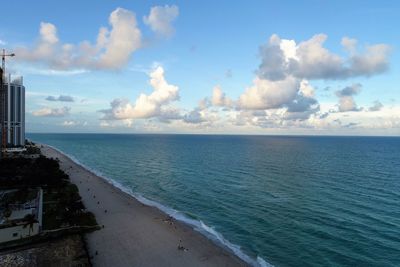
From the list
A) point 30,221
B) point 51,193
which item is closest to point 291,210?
point 30,221

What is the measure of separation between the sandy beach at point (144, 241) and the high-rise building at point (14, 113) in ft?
400

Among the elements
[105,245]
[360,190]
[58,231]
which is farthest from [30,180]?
[360,190]

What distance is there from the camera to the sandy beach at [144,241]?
123 ft

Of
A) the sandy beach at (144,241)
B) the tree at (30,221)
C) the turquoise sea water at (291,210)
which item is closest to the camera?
the sandy beach at (144,241)

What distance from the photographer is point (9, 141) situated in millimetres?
161000

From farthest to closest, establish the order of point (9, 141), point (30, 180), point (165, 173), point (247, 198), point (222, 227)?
1. point (9, 141)
2. point (165, 173)
3. point (30, 180)
4. point (247, 198)
5. point (222, 227)

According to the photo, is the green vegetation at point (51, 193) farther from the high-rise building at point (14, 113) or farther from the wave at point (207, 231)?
the high-rise building at point (14, 113)

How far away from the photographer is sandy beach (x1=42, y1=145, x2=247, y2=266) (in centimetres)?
3753

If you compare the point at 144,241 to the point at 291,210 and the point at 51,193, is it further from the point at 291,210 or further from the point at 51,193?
the point at 51,193

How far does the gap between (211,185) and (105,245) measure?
1699 inches

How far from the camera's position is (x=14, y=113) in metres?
162

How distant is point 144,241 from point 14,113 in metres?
148

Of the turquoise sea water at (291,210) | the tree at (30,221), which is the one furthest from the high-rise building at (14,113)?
the tree at (30,221)

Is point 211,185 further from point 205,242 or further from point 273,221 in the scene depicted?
point 205,242
